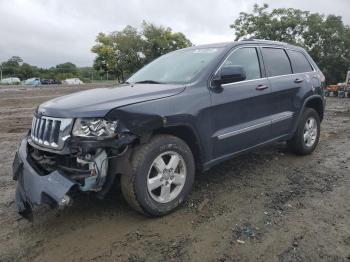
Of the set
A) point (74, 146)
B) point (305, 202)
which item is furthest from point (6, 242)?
point (305, 202)

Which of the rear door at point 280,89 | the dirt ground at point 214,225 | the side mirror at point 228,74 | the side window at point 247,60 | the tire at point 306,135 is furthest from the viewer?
the tire at point 306,135

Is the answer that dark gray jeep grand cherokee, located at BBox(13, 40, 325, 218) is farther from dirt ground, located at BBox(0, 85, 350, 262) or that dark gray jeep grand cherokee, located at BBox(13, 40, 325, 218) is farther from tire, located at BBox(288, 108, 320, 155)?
tire, located at BBox(288, 108, 320, 155)

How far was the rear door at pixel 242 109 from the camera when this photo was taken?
160 inches

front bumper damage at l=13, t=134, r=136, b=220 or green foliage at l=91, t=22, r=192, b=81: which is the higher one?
green foliage at l=91, t=22, r=192, b=81

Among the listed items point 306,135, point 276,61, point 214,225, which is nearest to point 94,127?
point 214,225

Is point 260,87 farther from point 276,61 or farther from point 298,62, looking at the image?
point 298,62

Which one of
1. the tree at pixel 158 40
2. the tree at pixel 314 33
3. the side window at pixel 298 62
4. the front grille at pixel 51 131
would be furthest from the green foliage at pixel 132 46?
the front grille at pixel 51 131

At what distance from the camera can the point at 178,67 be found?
4.51 m

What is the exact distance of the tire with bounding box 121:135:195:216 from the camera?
131 inches

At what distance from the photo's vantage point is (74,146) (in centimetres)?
319

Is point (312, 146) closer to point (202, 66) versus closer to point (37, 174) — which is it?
point (202, 66)

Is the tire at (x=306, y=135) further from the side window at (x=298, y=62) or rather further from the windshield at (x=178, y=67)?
the windshield at (x=178, y=67)

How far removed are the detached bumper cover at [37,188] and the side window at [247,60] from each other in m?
2.44

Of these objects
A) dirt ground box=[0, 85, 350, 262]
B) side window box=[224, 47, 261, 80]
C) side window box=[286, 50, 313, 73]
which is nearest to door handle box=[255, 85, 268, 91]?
side window box=[224, 47, 261, 80]
